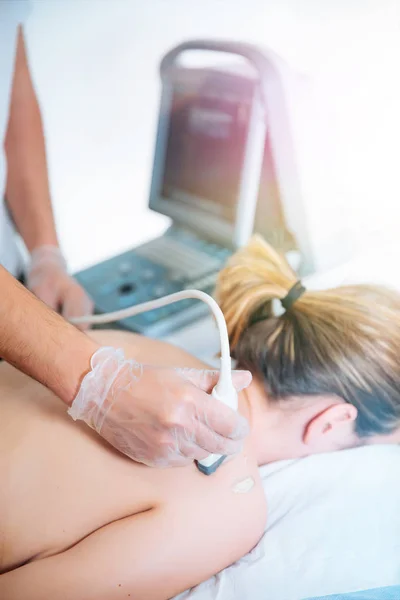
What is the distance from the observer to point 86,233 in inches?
56.7

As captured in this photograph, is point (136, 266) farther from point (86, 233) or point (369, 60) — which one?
point (369, 60)

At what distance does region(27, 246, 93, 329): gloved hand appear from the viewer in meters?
1.21

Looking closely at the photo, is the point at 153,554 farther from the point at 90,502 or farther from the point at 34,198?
the point at 34,198

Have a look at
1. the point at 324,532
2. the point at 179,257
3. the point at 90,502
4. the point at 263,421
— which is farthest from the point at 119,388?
the point at 179,257

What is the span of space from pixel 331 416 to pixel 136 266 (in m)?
0.70

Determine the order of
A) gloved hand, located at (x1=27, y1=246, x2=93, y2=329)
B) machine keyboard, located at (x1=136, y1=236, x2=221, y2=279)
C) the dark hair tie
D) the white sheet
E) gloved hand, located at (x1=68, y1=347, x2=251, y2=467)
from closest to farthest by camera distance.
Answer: gloved hand, located at (x1=68, y1=347, x2=251, y2=467) → the white sheet → the dark hair tie → gloved hand, located at (x1=27, y1=246, x2=93, y2=329) → machine keyboard, located at (x1=136, y1=236, x2=221, y2=279)

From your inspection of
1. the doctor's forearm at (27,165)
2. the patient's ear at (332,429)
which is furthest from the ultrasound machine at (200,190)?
the patient's ear at (332,429)

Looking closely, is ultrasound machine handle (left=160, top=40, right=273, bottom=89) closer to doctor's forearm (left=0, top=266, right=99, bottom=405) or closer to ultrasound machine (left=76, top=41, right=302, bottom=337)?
ultrasound machine (left=76, top=41, right=302, bottom=337)

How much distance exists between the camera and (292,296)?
36.1 inches

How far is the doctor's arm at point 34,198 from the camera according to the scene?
124 centimetres

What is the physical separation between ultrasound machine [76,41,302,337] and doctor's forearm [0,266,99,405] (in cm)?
45

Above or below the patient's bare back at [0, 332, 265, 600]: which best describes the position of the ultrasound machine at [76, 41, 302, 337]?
above

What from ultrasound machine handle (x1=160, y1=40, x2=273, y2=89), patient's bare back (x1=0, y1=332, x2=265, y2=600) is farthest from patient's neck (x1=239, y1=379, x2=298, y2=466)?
ultrasound machine handle (x1=160, y1=40, x2=273, y2=89)

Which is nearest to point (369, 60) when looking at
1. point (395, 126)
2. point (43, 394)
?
point (395, 126)
